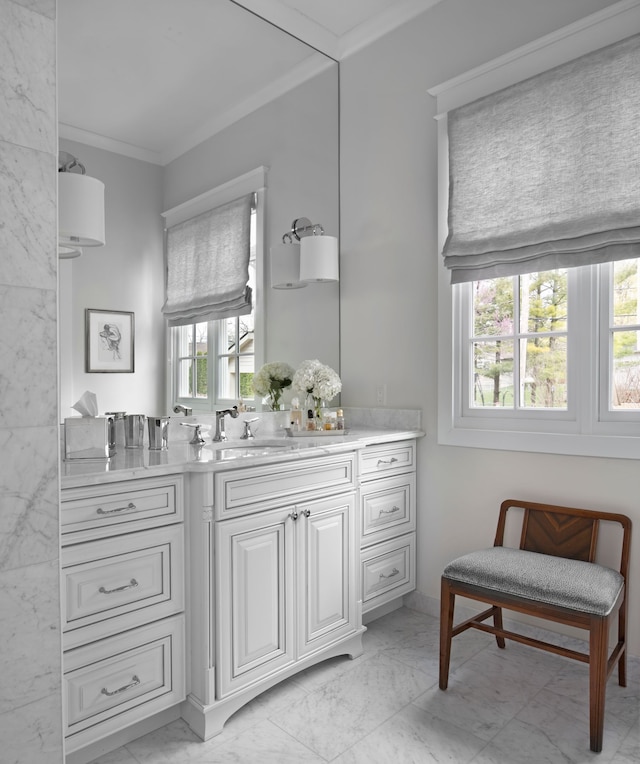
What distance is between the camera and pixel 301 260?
281 centimetres

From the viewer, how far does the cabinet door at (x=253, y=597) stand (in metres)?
1.80

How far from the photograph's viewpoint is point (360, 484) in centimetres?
239

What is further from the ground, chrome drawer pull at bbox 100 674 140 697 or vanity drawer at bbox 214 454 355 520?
vanity drawer at bbox 214 454 355 520

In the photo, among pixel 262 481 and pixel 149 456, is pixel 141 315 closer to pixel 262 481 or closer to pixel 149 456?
pixel 149 456

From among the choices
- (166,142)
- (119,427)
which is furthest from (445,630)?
(166,142)

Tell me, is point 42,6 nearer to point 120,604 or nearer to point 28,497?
point 28,497

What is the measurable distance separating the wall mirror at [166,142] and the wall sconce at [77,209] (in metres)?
0.04

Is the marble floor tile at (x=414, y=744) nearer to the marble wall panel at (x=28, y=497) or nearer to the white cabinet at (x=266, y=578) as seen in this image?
the white cabinet at (x=266, y=578)

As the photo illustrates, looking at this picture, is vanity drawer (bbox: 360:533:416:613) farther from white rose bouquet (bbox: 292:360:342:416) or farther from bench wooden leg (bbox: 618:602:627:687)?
bench wooden leg (bbox: 618:602:627:687)

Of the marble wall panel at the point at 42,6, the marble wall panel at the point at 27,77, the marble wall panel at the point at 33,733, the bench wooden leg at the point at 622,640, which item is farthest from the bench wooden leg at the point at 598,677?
the marble wall panel at the point at 42,6

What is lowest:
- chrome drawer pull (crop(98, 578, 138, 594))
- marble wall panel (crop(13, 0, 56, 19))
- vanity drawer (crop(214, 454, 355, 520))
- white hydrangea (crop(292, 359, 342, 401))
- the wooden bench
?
the wooden bench

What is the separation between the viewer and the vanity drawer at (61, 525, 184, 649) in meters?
1.54

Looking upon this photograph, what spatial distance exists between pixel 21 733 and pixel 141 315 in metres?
1.41

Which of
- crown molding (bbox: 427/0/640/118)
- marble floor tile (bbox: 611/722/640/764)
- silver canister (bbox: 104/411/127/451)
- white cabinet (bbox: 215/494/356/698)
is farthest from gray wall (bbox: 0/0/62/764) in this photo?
crown molding (bbox: 427/0/640/118)
